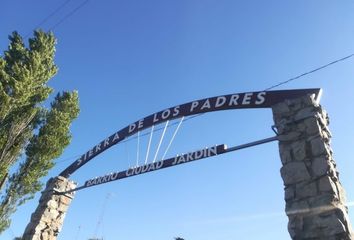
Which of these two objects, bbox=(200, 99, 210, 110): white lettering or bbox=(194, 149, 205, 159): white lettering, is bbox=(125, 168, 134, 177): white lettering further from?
bbox=(200, 99, 210, 110): white lettering

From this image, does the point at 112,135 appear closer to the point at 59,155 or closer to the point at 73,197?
the point at 73,197

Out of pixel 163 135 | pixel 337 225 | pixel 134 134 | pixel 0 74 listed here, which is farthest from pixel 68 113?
pixel 337 225

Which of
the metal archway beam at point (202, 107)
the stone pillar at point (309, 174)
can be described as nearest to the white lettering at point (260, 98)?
the metal archway beam at point (202, 107)

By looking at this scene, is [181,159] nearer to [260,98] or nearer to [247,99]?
[247,99]

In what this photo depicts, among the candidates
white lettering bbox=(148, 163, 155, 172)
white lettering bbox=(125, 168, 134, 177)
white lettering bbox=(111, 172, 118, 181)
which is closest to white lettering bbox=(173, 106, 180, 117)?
white lettering bbox=(148, 163, 155, 172)

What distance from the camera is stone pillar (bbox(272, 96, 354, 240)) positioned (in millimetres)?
6684

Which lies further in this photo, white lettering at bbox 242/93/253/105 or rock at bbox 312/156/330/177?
white lettering at bbox 242/93/253/105

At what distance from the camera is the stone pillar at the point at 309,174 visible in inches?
263

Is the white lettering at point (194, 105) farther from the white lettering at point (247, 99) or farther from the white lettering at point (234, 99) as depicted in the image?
the white lettering at point (247, 99)

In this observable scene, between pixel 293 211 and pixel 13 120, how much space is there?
12851mm

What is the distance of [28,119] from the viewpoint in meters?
16.0

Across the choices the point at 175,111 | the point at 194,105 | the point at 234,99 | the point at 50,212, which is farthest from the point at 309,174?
the point at 50,212

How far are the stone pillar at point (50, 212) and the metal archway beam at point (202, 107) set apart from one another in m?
0.90

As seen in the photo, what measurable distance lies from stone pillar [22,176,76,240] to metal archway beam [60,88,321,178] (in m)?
0.90
